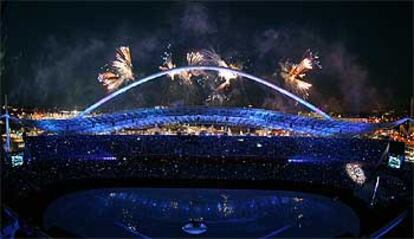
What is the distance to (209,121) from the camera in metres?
23.9

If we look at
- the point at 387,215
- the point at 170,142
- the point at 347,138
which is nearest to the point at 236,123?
the point at 170,142

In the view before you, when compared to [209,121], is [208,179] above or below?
below

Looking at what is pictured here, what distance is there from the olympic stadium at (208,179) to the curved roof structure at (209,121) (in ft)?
0.17

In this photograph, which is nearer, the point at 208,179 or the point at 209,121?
the point at 208,179

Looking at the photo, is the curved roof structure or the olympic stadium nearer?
the olympic stadium

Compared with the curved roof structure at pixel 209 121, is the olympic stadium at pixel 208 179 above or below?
below

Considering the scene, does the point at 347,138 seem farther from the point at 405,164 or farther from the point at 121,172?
the point at 121,172

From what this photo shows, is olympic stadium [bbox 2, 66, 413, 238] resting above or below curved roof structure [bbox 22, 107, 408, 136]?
below

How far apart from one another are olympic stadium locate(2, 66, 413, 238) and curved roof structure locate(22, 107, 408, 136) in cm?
5

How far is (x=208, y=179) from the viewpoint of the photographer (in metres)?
21.5

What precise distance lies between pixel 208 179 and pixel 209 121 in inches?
146

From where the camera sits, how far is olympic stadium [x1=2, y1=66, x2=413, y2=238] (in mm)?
16594

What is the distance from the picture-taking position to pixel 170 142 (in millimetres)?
23594

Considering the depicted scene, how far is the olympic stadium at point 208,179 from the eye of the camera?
16.6 meters
